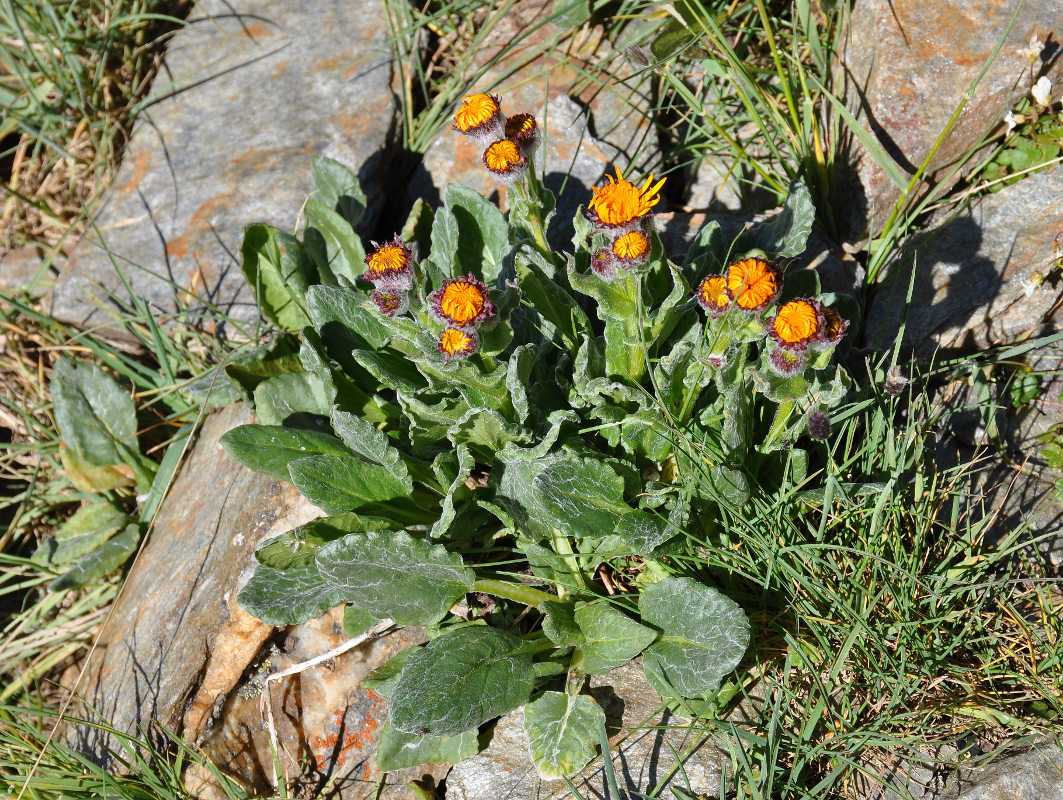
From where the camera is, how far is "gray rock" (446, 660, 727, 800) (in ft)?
7.73

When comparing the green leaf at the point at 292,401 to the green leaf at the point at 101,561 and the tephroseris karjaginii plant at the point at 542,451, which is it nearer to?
the tephroseris karjaginii plant at the point at 542,451

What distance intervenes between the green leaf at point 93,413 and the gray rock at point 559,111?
1690 millimetres

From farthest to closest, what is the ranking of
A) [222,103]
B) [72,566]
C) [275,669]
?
1. [222,103]
2. [72,566]
3. [275,669]

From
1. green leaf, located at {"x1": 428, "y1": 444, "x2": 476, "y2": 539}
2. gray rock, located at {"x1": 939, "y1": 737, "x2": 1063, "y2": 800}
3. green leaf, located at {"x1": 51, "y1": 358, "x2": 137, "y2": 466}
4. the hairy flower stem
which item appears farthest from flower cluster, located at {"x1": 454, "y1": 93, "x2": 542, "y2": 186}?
green leaf, located at {"x1": 51, "y1": 358, "x2": 137, "y2": 466}

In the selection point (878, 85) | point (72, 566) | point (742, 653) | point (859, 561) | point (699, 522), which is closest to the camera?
point (742, 653)

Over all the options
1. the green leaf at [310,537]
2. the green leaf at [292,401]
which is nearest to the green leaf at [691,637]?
the green leaf at [310,537]

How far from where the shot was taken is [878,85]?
331 centimetres

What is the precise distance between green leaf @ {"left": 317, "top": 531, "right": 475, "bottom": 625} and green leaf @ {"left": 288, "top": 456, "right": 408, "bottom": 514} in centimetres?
26

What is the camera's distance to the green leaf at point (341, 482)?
2607mm

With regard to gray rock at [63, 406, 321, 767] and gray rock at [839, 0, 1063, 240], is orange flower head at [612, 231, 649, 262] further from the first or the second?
gray rock at [63, 406, 321, 767]

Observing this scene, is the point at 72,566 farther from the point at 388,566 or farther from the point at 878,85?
the point at 878,85

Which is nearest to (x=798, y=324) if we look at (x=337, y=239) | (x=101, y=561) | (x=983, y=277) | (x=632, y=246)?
(x=632, y=246)

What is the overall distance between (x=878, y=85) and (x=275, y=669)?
3200mm

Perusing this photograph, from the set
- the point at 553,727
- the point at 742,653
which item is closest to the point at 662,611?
the point at 742,653
